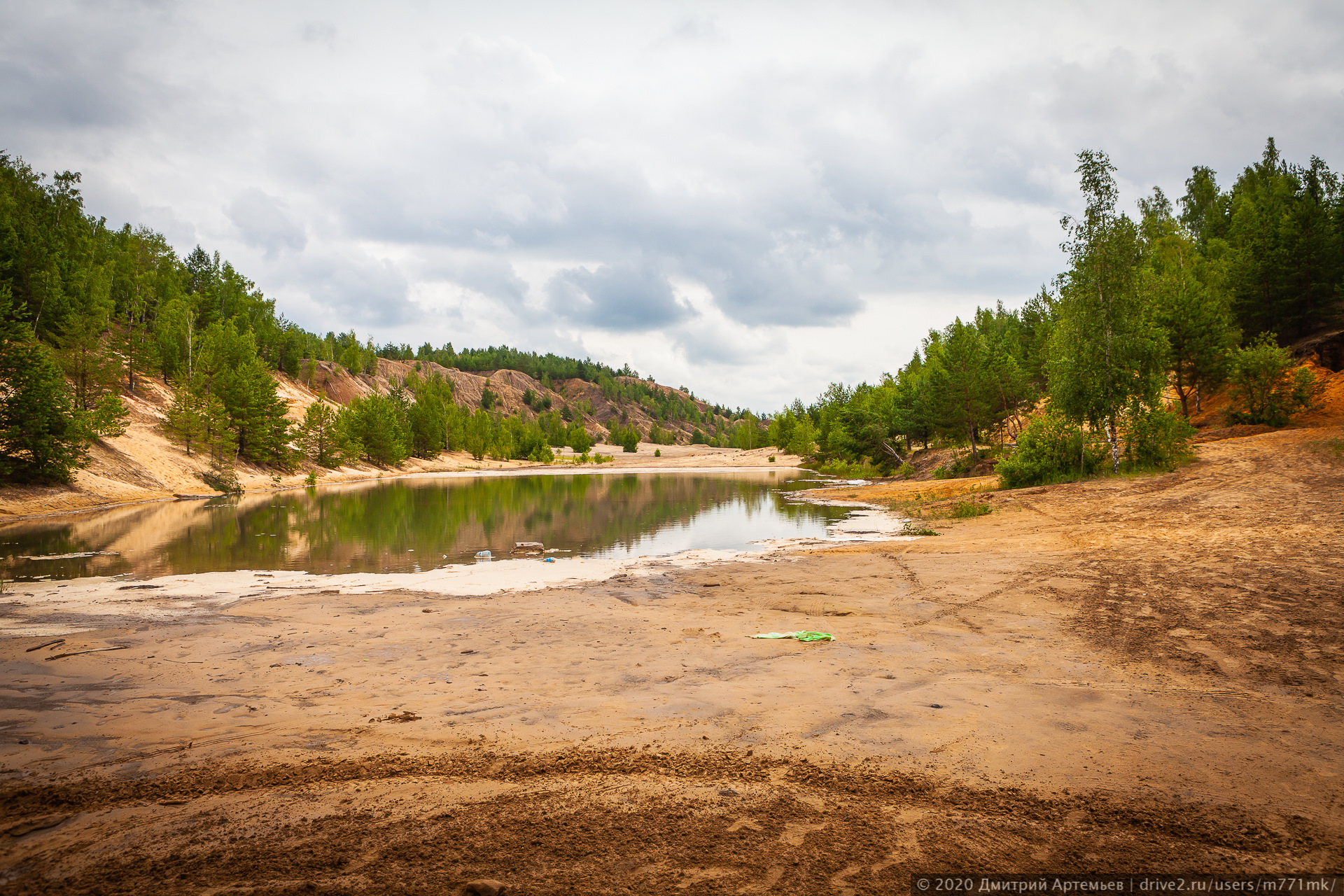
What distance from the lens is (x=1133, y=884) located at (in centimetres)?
352

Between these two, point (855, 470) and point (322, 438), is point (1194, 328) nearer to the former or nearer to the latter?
point (855, 470)

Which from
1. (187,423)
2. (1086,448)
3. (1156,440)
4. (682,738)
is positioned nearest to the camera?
(682,738)

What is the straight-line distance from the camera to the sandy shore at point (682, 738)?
3.83 metres

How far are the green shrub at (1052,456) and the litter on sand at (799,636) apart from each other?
Result: 25.3m

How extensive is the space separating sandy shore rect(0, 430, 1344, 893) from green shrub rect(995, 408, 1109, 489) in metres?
18.8

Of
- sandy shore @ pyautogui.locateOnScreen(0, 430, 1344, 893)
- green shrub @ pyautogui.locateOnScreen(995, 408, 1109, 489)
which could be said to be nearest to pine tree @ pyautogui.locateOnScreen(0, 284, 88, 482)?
sandy shore @ pyautogui.locateOnScreen(0, 430, 1344, 893)

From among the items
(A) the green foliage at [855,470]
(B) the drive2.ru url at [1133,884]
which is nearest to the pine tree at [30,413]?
(B) the drive2.ru url at [1133,884]

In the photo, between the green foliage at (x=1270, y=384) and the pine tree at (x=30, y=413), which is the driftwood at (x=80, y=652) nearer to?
the pine tree at (x=30, y=413)

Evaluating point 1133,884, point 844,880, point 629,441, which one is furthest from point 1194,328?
point 629,441

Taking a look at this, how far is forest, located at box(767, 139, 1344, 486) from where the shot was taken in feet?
91.1

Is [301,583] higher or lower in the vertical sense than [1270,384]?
lower

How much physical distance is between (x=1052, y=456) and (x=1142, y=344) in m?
6.11

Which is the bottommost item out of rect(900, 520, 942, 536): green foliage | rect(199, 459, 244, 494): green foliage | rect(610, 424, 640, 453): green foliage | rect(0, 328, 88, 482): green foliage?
rect(900, 520, 942, 536): green foliage

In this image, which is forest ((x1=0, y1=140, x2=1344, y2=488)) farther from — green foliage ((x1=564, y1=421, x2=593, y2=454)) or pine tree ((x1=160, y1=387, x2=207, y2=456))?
green foliage ((x1=564, y1=421, x2=593, y2=454))
